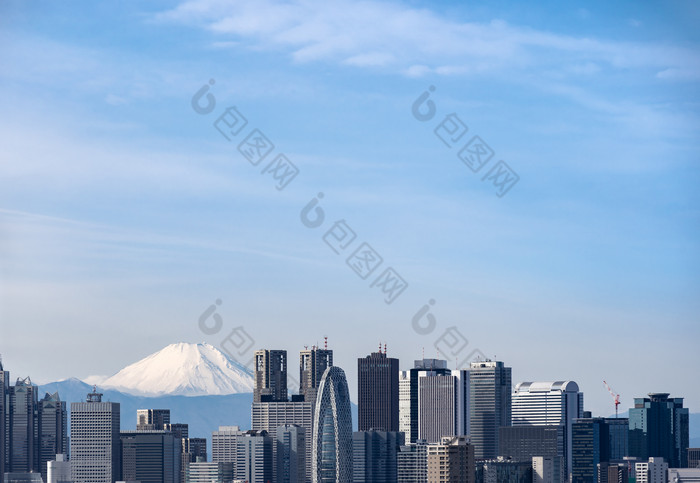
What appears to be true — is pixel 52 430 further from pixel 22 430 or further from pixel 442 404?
pixel 442 404

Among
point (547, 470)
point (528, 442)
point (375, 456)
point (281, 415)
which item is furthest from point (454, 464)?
point (281, 415)

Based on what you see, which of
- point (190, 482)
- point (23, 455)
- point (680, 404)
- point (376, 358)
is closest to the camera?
point (190, 482)

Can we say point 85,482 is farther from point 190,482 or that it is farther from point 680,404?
point 680,404

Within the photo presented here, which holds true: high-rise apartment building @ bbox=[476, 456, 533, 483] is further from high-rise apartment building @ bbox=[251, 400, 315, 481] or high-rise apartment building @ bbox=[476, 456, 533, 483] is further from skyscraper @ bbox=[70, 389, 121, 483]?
skyscraper @ bbox=[70, 389, 121, 483]

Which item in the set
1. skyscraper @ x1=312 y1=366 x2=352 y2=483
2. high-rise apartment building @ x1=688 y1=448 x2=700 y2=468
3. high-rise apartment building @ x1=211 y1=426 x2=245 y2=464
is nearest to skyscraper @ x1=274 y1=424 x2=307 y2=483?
high-rise apartment building @ x1=211 y1=426 x2=245 y2=464

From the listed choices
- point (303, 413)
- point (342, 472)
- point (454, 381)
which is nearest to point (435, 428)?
point (454, 381)

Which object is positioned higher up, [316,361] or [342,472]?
[316,361]

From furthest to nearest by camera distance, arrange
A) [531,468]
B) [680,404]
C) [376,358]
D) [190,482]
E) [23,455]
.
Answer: [680,404]
[376,358]
[23,455]
[190,482]
[531,468]

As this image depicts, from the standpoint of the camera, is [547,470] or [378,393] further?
[378,393]
